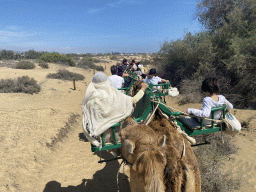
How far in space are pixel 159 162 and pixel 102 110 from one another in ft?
3.74

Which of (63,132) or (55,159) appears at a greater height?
(63,132)

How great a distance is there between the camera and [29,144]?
516 cm

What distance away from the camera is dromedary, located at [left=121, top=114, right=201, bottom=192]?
1.32 m

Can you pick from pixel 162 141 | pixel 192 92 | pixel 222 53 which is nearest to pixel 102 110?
pixel 162 141

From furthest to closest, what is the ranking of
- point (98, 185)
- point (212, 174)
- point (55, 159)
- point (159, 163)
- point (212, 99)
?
point (55, 159) → point (98, 185) → point (212, 174) → point (212, 99) → point (159, 163)

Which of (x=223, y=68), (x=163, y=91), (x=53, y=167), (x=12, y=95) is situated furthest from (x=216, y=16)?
(x=12, y=95)

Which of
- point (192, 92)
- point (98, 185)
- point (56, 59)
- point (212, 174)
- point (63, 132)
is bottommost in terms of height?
point (98, 185)

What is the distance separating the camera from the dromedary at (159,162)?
1315 millimetres

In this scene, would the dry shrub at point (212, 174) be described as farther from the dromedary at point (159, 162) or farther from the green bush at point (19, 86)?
the green bush at point (19, 86)

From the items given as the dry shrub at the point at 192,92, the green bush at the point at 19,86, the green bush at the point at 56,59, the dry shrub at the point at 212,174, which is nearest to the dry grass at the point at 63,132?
the dry shrub at the point at 212,174

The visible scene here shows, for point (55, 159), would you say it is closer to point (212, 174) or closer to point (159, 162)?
point (212, 174)

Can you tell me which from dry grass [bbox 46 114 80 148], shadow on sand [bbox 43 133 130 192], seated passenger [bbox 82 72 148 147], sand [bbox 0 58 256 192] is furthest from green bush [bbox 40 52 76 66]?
seated passenger [bbox 82 72 148 147]

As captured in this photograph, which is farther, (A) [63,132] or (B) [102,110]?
(A) [63,132]

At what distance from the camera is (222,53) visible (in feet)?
30.9
